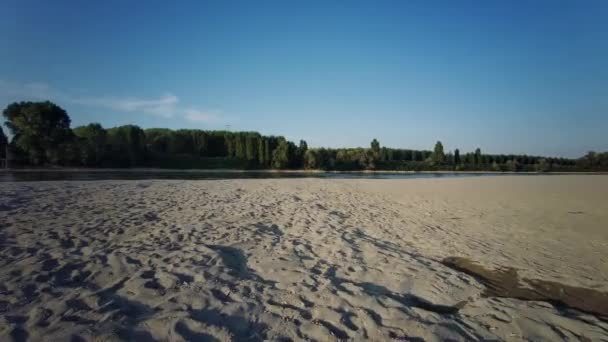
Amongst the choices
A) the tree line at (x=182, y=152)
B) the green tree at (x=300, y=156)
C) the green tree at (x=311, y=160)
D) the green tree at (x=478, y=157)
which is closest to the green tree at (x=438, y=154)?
the tree line at (x=182, y=152)

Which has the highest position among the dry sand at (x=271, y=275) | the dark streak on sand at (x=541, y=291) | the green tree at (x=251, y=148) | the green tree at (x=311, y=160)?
the green tree at (x=251, y=148)

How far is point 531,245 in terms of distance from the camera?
711cm

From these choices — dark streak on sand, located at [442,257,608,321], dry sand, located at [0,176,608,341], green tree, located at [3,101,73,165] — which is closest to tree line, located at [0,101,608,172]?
green tree, located at [3,101,73,165]

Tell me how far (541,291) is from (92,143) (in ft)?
269

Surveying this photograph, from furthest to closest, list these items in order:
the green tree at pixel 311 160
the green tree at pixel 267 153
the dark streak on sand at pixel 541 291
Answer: the green tree at pixel 267 153 → the green tree at pixel 311 160 → the dark streak on sand at pixel 541 291

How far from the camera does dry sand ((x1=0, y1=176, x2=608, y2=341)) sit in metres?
3.18

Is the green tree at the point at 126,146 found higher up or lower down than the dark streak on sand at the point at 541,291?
higher up

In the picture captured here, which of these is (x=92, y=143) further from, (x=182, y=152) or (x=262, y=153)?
(x=262, y=153)

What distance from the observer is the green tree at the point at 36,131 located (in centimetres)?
5534

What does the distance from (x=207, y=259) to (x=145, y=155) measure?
3393 inches

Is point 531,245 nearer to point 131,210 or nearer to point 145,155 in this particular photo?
point 131,210

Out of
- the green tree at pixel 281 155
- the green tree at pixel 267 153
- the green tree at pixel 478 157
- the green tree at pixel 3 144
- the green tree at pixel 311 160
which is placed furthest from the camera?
the green tree at pixel 478 157

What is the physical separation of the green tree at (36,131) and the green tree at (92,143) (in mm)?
3749

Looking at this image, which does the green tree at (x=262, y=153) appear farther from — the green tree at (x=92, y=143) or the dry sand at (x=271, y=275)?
the dry sand at (x=271, y=275)
